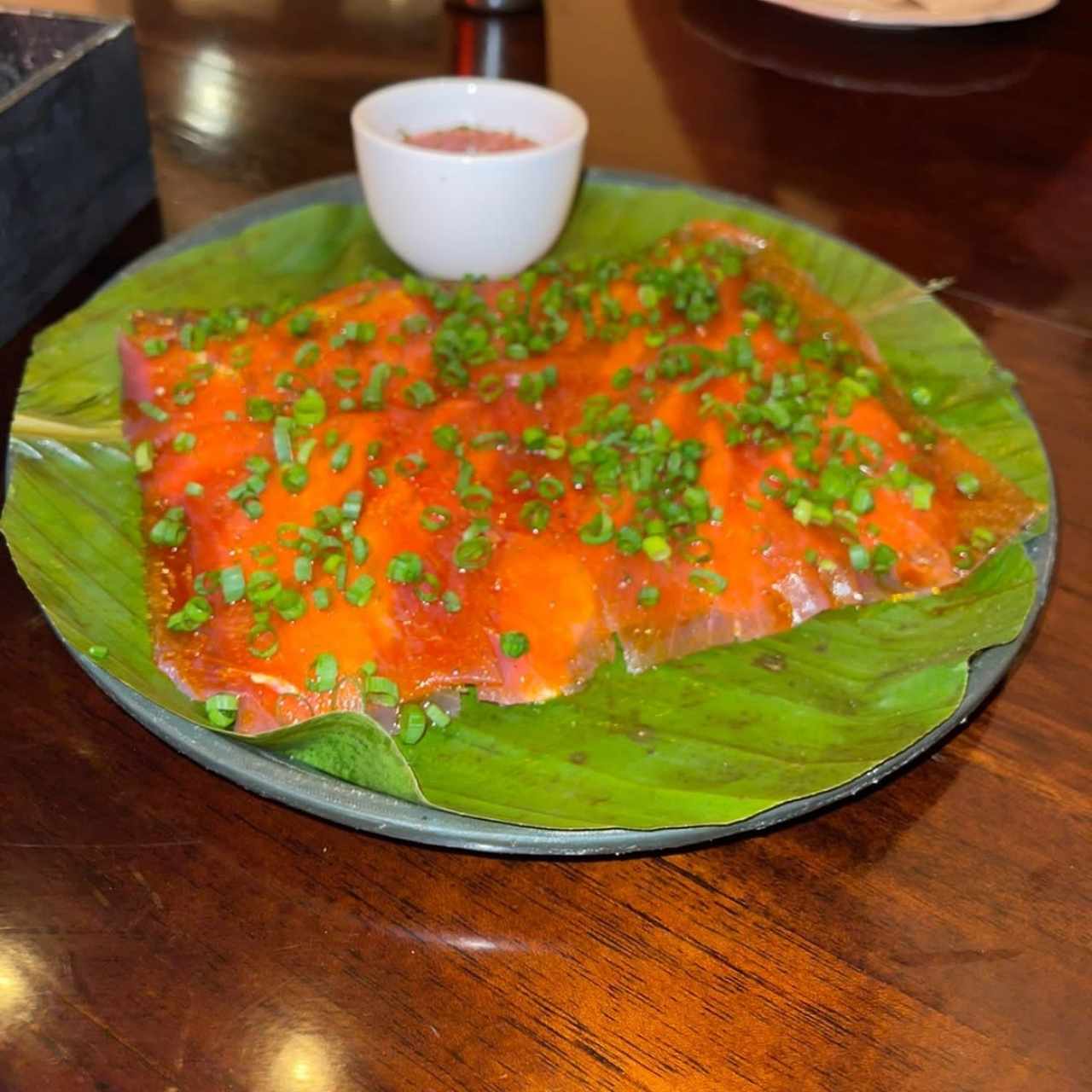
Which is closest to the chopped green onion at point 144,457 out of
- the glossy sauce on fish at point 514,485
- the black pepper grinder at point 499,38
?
the glossy sauce on fish at point 514,485

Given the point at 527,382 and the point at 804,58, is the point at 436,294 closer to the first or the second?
the point at 527,382

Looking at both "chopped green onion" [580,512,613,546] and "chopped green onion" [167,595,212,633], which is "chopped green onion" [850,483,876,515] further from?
"chopped green onion" [167,595,212,633]

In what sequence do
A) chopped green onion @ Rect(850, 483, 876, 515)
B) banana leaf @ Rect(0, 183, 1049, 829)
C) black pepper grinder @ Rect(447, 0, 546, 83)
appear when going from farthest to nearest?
black pepper grinder @ Rect(447, 0, 546, 83) → chopped green onion @ Rect(850, 483, 876, 515) → banana leaf @ Rect(0, 183, 1049, 829)

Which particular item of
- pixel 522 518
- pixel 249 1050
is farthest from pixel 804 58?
pixel 249 1050

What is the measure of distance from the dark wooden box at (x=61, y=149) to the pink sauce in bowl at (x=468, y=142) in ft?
2.06

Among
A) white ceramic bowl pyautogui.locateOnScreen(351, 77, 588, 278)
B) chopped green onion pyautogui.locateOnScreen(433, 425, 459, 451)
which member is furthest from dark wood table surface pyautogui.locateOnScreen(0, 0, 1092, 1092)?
white ceramic bowl pyautogui.locateOnScreen(351, 77, 588, 278)

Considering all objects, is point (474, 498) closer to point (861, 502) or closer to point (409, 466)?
point (409, 466)

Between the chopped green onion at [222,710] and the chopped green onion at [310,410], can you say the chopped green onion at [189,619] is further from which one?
the chopped green onion at [310,410]

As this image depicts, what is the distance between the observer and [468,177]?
1978mm

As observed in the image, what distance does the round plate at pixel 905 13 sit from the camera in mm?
3365

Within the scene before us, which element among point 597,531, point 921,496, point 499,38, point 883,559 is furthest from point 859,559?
point 499,38

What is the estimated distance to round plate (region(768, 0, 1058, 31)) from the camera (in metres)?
3.37

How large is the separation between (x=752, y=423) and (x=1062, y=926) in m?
0.84

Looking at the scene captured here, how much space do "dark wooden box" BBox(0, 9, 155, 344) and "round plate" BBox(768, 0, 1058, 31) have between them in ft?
7.58
